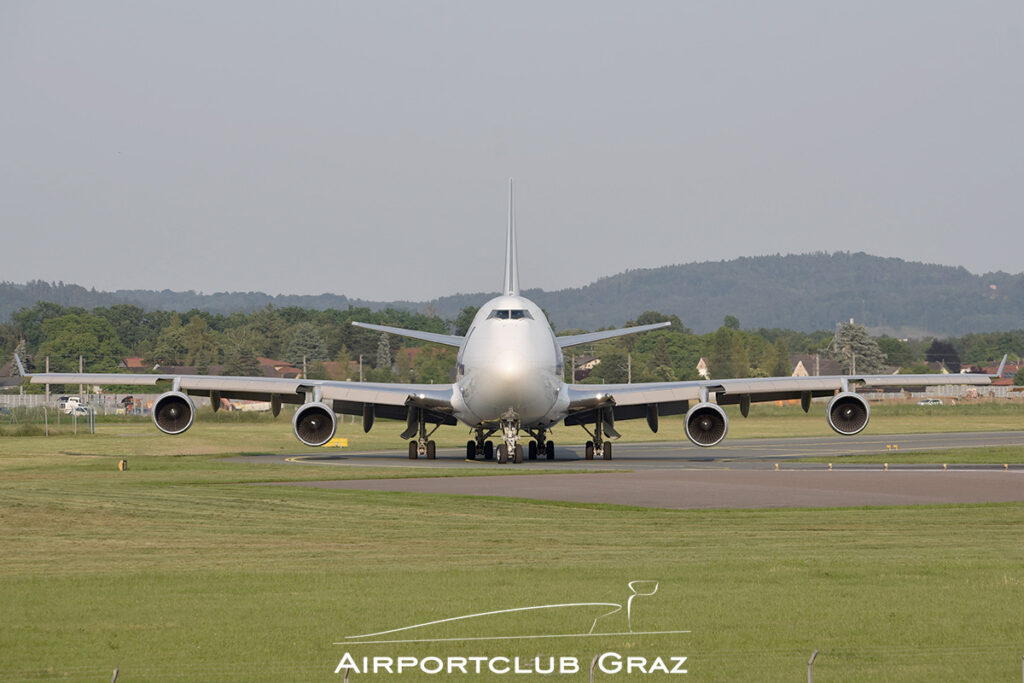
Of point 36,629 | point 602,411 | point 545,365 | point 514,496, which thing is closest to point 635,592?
point 36,629

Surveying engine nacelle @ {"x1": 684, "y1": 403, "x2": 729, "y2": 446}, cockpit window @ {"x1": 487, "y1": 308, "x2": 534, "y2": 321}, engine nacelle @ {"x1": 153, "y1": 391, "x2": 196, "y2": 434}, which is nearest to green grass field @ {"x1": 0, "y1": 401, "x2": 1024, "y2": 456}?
engine nacelle @ {"x1": 153, "y1": 391, "x2": 196, "y2": 434}

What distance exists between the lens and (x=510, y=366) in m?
40.6

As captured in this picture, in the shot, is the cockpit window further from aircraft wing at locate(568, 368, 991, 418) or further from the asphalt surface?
the asphalt surface

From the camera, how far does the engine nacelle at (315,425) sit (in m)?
43.3

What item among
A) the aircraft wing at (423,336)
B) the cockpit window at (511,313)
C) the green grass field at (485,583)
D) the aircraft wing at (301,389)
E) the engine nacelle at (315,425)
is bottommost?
the green grass field at (485,583)

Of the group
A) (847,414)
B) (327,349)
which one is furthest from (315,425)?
(327,349)

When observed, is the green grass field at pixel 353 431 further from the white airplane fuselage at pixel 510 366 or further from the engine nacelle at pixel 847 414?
the engine nacelle at pixel 847 414

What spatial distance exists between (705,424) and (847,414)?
5157 millimetres

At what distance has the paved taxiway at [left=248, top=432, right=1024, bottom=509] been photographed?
29.7 meters

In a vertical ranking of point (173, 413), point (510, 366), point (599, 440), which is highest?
point (510, 366)

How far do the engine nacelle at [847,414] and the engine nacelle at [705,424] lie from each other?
4011mm

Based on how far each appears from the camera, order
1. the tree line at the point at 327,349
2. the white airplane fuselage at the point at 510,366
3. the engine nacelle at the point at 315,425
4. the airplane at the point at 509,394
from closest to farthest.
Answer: the white airplane fuselage at the point at 510,366 < the airplane at the point at 509,394 < the engine nacelle at the point at 315,425 < the tree line at the point at 327,349

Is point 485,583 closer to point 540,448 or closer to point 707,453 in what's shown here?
point 540,448

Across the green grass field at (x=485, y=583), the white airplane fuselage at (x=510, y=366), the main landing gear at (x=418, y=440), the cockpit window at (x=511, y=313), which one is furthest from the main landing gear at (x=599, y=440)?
the green grass field at (x=485, y=583)
